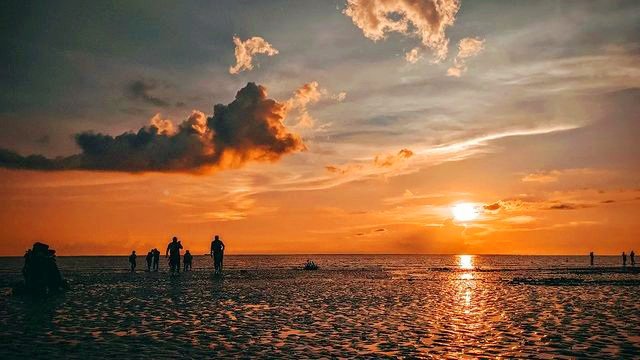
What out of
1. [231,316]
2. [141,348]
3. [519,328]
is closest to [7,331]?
[141,348]

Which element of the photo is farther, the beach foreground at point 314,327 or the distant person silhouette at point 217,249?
the distant person silhouette at point 217,249

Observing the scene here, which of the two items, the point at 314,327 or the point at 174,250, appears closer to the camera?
the point at 314,327

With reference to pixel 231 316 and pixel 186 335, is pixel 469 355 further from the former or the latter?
pixel 231 316

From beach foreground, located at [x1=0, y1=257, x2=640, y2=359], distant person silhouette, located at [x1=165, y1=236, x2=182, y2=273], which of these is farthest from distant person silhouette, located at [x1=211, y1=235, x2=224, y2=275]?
beach foreground, located at [x1=0, y1=257, x2=640, y2=359]

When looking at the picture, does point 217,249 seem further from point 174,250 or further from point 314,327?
point 314,327

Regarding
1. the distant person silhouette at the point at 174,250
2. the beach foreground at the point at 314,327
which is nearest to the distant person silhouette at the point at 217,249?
the distant person silhouette at the point at 174,250

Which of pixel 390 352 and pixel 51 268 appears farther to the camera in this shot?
pixel 51 268

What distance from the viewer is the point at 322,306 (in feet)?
79.1

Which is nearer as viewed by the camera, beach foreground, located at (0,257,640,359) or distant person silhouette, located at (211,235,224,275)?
beach foreground, located at (0,257,640,359)

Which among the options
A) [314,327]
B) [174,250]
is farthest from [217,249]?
[314,327]

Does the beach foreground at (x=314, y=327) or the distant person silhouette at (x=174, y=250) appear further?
the distant person silhouette at (x=174, y=250)

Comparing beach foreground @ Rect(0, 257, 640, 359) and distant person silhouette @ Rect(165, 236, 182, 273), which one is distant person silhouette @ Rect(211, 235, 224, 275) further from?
beach foreground @ Rect(0, 257, 640, 359)

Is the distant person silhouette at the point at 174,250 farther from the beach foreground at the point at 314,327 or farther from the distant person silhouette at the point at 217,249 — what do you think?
the beach foreground at the point at 314,327

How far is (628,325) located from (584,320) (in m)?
1.55
